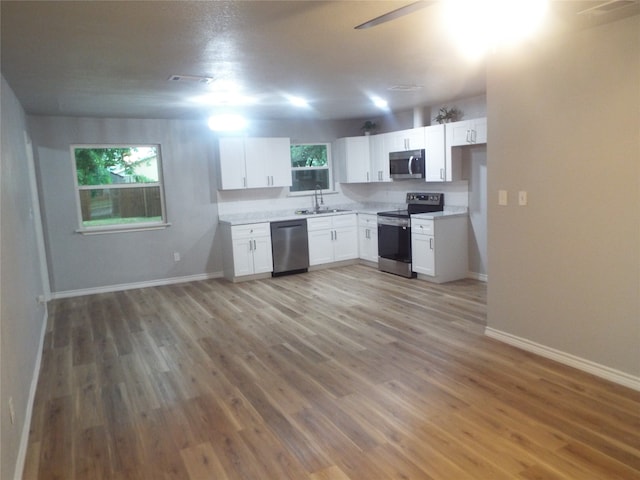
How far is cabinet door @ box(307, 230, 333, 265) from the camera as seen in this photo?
6961 millimetres

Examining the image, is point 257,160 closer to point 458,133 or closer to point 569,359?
point 458,133

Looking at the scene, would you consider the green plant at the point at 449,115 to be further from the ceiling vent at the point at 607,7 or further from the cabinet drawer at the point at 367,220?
the ceiling vent at the point at 607,7

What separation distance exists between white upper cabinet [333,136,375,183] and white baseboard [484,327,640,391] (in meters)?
3.97

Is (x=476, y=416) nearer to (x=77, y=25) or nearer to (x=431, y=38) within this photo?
(x=431, y=38)

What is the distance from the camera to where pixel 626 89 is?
9.30 ft

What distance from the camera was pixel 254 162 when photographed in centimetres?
687

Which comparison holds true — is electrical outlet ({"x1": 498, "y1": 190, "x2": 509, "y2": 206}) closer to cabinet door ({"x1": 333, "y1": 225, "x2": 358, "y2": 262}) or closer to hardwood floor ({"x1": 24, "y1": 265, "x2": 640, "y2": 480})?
hardwood floor ({"x1": 24, "y1": 265, "x2": 640, "y2": 480})

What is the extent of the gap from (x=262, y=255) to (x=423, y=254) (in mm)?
2335

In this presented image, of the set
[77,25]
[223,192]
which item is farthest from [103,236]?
[77,25]

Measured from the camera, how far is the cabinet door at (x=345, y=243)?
7.17 metres

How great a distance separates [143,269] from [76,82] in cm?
324

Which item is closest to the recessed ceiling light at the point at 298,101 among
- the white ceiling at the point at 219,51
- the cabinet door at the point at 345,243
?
the white ceiling at the point at 219,51

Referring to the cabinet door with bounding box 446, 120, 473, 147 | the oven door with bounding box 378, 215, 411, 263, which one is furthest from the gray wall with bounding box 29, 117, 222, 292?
the cabinet door with bounding box 446, 120, 473, 147

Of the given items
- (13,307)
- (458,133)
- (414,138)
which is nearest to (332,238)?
(414,138)
